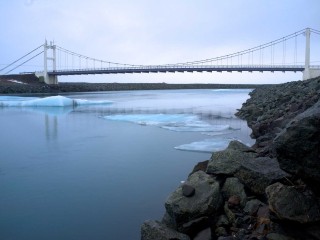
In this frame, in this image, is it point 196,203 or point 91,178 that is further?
point 91,178

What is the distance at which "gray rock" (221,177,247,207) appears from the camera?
297cm

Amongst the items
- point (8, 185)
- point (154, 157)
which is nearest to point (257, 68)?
point (154, 157)

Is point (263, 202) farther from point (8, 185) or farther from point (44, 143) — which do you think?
point (44, 143)

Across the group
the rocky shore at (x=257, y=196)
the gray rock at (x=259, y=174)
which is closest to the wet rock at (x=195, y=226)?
the rocky shore at (x=257, y=196)

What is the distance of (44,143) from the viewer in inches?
318

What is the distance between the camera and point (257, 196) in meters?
2.99

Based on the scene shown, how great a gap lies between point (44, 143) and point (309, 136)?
6867 millimetres

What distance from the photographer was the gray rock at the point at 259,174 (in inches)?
116

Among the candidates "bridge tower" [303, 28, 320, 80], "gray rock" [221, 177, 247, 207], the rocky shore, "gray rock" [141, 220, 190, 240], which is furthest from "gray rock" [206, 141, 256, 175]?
"bridge tower" [303, 28, 320, 80]

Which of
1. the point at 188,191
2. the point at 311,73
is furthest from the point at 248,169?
the point at 311,73

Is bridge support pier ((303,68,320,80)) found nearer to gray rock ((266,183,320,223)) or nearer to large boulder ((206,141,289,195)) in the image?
large boulder ((206,141,289,195))

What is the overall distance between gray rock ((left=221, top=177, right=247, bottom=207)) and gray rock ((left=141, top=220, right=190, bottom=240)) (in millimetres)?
590

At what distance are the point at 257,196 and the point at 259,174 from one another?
0.18 metres

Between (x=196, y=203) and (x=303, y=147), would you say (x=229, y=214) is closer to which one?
(x=196, y=203)
